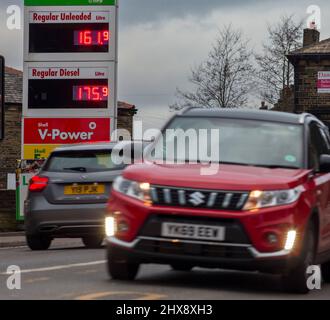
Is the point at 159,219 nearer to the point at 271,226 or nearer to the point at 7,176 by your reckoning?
the point at 271,226

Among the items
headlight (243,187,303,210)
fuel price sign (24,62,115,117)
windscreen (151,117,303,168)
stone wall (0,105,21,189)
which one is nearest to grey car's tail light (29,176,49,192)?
windscreen (151,117,303,168)

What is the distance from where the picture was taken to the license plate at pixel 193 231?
877cm

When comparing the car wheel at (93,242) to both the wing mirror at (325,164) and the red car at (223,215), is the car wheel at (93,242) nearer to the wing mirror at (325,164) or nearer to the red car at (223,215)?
the red car at (223,215)

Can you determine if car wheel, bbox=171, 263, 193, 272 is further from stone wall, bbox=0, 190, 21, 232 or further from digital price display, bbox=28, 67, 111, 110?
digital price display, bbox=28, 67, 111, 110

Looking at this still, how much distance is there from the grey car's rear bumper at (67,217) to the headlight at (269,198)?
6939 millimetres

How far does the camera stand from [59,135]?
28500 millimetres

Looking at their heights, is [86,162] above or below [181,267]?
above

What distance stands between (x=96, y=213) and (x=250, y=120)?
5982 mm

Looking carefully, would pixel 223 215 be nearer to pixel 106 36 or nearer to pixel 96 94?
pixel 96 94

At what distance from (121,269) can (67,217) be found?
6.07m

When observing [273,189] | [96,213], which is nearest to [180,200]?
[273,189]

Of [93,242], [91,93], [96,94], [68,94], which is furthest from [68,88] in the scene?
[93,242]

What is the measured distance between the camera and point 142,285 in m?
9.36

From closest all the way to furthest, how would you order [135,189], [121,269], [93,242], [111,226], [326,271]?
[135,189] < [111,226] < [121,269] < [326,271] < [93,242]
